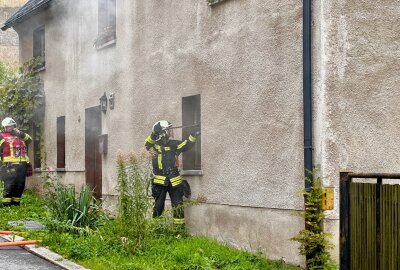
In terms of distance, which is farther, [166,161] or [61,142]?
[61,142]

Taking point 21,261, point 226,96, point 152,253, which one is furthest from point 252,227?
point 21,261

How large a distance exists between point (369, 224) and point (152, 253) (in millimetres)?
4421

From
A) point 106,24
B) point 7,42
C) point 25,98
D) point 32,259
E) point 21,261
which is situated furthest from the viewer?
point 7,42

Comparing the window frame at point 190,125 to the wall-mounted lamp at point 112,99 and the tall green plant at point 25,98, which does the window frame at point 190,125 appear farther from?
the tall green plant at point 25,98

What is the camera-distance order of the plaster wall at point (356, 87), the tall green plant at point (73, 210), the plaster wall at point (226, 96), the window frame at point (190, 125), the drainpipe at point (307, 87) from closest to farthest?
1. the plaster wall at point (356, 87)
2. the drainpipe at point (307, 87)
3. the plaster wall at point (226, 96)
4. the tall green plant at point (73, 210)
5. the window frame at point (190, 125)

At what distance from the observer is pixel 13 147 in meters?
16.4

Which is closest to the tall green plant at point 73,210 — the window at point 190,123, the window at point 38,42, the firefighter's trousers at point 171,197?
the firefighter's trousers at point 171,197

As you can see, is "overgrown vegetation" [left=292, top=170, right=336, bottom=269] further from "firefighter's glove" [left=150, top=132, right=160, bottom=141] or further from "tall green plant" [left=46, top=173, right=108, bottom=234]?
"tall green plant" [left=46, top=173, right=108, bottom=234]

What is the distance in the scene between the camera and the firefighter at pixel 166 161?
11.6m

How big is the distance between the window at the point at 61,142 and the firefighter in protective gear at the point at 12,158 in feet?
6.23

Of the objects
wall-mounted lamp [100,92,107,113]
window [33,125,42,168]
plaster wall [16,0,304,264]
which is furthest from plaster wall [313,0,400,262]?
window [33,125,42,168]

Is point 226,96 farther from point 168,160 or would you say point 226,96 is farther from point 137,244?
point 137,244

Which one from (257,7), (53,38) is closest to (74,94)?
(53,38)

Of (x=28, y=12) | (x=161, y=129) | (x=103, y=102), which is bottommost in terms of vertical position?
(x=161, y=129)
